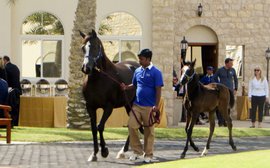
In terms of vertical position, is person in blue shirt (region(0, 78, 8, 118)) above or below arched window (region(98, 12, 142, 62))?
below

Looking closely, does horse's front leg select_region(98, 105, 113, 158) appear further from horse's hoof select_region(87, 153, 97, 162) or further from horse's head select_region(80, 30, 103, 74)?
horse's head select_region(80, 30, 103, 74)

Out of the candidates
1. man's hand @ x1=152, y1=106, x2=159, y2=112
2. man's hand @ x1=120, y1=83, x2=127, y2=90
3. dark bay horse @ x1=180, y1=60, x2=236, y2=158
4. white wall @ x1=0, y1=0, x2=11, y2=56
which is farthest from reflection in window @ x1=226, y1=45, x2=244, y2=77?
Result: man's hand @ x1=152, y1=106, x2=159, y2=112

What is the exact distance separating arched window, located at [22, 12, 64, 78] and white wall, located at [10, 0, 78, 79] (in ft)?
0.64

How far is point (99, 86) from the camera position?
1420 cm

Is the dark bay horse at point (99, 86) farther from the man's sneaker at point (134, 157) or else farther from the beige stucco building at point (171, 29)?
the beige stucco building at point (171, 29)

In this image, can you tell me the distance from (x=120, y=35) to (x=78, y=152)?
12.7 metres

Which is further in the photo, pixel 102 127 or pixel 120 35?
pixel 120 35

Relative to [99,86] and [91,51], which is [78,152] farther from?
[91,51]

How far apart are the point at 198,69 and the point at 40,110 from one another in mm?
12329

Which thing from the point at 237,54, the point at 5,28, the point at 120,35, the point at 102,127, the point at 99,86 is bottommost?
the point at 102,127

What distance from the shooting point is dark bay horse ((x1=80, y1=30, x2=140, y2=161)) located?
45.8 feet

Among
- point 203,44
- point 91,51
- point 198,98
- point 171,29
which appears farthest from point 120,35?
point 91,51

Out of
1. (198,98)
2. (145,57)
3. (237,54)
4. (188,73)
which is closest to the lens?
(145,57)

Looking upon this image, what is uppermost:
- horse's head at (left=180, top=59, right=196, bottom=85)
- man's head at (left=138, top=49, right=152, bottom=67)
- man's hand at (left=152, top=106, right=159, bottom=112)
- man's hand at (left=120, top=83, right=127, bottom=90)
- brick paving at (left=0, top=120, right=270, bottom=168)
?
man's head at (left=138, top=49, right=152, bottom=67)
